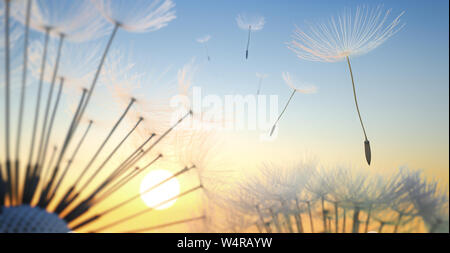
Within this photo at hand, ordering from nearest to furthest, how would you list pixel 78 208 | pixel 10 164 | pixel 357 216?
pixel 10 164, pixel 78 208, pixel 357 216

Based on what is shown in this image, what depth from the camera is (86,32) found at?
1.38 m

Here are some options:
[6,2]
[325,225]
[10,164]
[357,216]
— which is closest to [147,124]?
[10,164]

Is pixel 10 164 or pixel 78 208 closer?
pixel 10 164

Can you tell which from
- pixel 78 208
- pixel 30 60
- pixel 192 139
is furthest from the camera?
pixel 192 139

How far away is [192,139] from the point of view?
1.70m

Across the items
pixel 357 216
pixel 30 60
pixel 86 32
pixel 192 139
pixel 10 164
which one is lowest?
pixel 357 216

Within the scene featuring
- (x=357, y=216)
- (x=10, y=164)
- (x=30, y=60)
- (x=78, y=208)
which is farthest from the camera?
(x=357, y=216)
